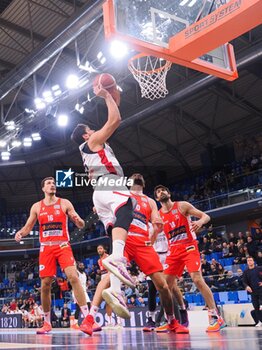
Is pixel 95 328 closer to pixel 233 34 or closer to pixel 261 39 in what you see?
pixel 233 34

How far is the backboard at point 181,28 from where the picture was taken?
7.14 meters

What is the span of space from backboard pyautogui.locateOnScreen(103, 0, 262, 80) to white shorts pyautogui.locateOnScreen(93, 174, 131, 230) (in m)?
4.00

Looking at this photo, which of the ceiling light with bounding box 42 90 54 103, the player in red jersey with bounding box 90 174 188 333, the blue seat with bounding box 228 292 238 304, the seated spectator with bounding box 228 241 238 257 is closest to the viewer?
the player in red jersey with bounding box 90 174 188 333

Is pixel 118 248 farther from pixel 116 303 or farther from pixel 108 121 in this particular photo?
pixel 108 121

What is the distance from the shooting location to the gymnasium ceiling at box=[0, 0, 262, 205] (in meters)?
16.8

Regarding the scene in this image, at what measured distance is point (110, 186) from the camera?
13.8 feet

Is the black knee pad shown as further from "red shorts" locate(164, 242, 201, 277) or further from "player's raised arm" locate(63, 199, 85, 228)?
"red shorts" locate(164, 242, 201, 277)

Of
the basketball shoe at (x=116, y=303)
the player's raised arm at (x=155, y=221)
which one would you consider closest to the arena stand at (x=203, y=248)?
the player's raised arm at (x=155, y=221)

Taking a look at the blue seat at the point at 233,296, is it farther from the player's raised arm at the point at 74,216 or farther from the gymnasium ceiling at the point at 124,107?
the player's raised arm at the point at 74,216

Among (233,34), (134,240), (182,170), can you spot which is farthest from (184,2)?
(182,170)

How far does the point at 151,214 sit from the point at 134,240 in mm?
622

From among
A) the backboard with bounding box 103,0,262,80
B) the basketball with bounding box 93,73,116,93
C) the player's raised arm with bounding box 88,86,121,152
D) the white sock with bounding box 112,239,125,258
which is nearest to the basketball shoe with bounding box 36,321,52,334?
the white sock with bounding box 112,239,125,258

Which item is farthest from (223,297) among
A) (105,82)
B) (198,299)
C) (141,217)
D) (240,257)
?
(105,82)

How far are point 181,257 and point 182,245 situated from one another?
0.16 m
